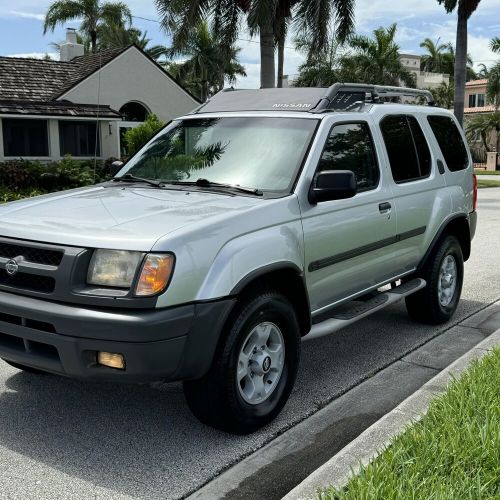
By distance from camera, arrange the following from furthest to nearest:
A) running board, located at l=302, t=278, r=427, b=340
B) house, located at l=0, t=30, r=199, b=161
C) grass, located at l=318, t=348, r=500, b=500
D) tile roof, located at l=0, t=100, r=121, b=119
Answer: house, located at l=0, t=30, r=199, b=161, tile roof, located at l=0, t=100, r=121, b=119, running board, located at l=302, t=278, r=427, b=340, grass, located at l=318, t=348, r=500, b=500

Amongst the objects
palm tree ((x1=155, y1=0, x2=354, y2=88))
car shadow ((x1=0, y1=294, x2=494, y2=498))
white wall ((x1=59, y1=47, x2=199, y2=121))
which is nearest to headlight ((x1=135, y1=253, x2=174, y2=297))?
car shadow ((x1=0, y1=294, x2=494, y2=498))

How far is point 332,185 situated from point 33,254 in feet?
6.08

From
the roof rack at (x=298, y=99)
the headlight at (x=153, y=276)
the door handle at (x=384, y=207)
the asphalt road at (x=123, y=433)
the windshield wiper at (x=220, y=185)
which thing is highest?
the roof rack at (x=298, y=99)

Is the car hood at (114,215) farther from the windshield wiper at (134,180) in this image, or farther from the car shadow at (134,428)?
the car shadow at (134,428)

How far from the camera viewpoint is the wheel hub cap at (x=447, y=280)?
20.8ft

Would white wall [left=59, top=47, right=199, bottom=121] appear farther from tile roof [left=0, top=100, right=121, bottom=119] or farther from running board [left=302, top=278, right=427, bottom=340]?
running board [left=302, top=278, right=427, bottom=340]

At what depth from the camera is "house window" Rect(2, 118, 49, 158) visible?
25.4 metres

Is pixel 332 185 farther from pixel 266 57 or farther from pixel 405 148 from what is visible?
pixel 266 57

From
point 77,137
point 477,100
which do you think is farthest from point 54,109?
point 477,100

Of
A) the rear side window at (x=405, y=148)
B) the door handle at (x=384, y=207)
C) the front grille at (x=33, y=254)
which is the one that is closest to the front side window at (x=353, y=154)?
the door handle at (x=384, y=207)

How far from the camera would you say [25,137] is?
84.8 feet

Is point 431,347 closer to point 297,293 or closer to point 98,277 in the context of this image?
point 297,293

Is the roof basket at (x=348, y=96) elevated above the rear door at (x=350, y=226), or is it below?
above

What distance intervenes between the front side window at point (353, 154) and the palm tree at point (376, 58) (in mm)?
41423
